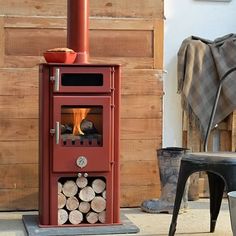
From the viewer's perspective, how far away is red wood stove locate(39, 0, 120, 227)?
3461 millimetres

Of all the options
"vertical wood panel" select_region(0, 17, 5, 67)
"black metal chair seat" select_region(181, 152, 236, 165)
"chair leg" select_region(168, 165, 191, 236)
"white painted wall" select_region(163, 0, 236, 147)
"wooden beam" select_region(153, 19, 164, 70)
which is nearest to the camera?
"black metal chair seat" select_region(181, 152, 236, 165)

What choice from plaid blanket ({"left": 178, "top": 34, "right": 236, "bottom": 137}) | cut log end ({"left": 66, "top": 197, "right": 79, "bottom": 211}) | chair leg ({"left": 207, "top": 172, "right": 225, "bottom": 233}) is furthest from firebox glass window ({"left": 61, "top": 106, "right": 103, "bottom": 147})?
plaid blanket ({"left": 178, "top": 34, "right": 236, "bottom": 137})

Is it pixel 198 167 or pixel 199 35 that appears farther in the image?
pixel 199 35

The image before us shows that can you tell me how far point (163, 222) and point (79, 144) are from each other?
74 cm

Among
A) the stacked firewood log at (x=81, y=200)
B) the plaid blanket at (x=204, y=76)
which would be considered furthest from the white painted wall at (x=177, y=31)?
the stacked firewood log at (x=81, y=200)

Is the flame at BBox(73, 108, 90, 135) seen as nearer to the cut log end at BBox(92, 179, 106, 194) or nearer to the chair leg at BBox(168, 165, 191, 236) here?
the cut log end at BBox(92, 179, 106, 194)

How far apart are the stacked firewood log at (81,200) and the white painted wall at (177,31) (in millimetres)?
1115

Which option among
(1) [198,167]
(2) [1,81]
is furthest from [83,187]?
(2) [1,81]

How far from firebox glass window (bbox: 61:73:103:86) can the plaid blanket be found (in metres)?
1.05

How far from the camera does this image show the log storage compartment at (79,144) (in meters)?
3.46

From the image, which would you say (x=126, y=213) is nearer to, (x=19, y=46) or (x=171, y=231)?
(x=171, y=231)

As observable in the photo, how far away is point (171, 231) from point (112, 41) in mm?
1516

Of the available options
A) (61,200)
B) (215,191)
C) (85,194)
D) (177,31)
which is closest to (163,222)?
(215,191)

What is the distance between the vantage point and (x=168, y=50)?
454cm
